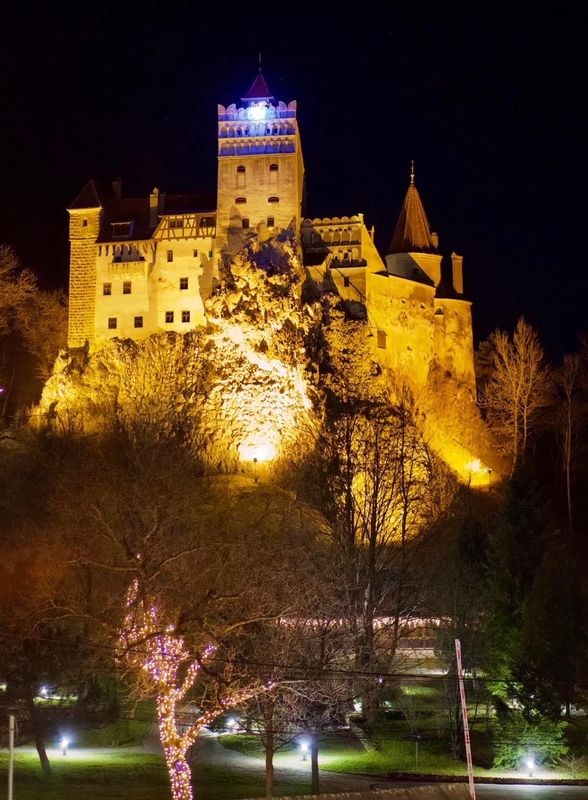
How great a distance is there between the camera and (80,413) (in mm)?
65312

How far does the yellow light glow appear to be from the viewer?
6284 centimetres

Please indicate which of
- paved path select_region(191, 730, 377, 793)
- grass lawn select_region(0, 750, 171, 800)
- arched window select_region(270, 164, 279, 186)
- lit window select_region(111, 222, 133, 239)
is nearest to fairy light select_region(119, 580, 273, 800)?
grass lawn select_region(0, 750, 171, 800)

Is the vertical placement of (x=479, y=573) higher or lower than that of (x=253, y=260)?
lower

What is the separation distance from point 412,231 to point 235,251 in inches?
526

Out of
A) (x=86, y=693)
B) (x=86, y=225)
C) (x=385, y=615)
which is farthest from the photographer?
(x=86, y=225)

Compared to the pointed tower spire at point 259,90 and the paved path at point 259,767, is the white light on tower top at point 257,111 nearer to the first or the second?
the pointed tower spire at point 259,90

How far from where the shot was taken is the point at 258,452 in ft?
207

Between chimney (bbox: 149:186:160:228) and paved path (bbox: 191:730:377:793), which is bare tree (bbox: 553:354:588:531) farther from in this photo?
paved path (bbox: 191:730:377:793)

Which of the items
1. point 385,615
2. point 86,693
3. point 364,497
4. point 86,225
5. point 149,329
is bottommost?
point 86,693

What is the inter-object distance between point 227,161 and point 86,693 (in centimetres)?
4137

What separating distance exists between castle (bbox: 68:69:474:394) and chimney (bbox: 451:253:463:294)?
8.29 feet

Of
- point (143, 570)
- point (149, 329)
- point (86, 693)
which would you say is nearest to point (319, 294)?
point (149, 329)

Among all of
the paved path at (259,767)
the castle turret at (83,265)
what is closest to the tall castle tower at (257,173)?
the castle turret at (83,265)

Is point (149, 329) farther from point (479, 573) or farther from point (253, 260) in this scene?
point (479, 573)
